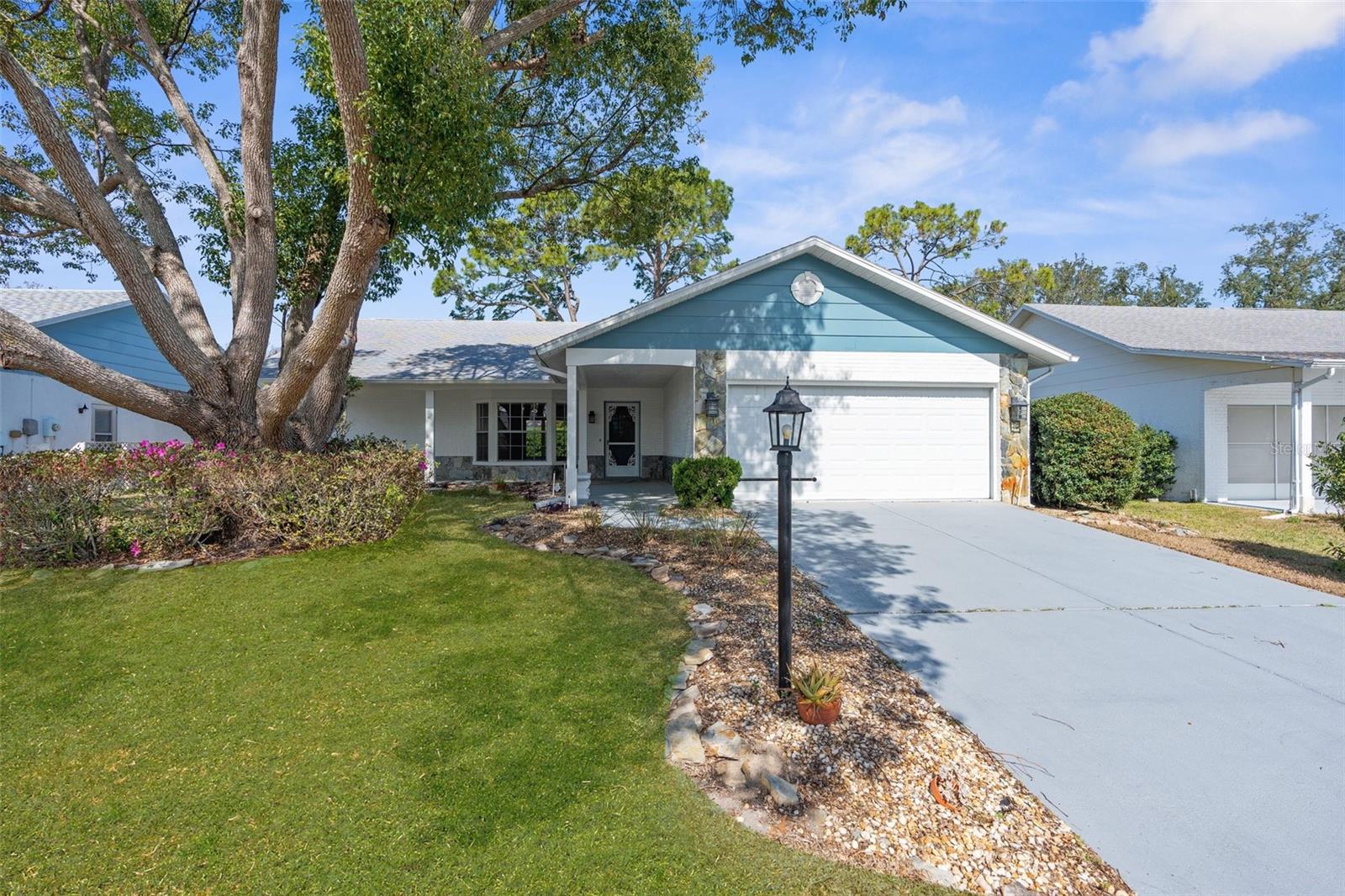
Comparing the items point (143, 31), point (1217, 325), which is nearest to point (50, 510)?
point (143, 31)

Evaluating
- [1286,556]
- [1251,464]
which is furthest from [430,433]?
[1251,464]

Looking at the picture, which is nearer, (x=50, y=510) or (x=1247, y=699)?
(x=1247, y=699)

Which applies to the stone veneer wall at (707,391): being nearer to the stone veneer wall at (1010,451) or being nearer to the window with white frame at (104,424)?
the stone veneer wall at (1010,451)

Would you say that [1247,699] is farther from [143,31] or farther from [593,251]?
[593,251]

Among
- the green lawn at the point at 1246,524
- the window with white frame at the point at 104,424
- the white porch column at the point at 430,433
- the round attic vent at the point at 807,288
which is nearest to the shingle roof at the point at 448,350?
the white porch column at the point at 430,433

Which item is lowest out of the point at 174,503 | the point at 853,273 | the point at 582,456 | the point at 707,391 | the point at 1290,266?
the point at 174,503

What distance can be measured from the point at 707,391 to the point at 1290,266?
40797 millimetres

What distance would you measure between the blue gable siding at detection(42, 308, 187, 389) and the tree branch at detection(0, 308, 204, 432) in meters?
6.81

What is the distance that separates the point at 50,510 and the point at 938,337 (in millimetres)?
12199

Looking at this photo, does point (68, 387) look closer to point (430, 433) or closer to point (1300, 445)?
point (430, 433)

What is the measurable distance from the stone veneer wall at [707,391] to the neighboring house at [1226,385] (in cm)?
920

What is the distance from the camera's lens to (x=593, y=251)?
73.8 feet

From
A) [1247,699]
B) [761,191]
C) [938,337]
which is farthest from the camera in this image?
[761,191]

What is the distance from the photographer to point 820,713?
314 centimetres
